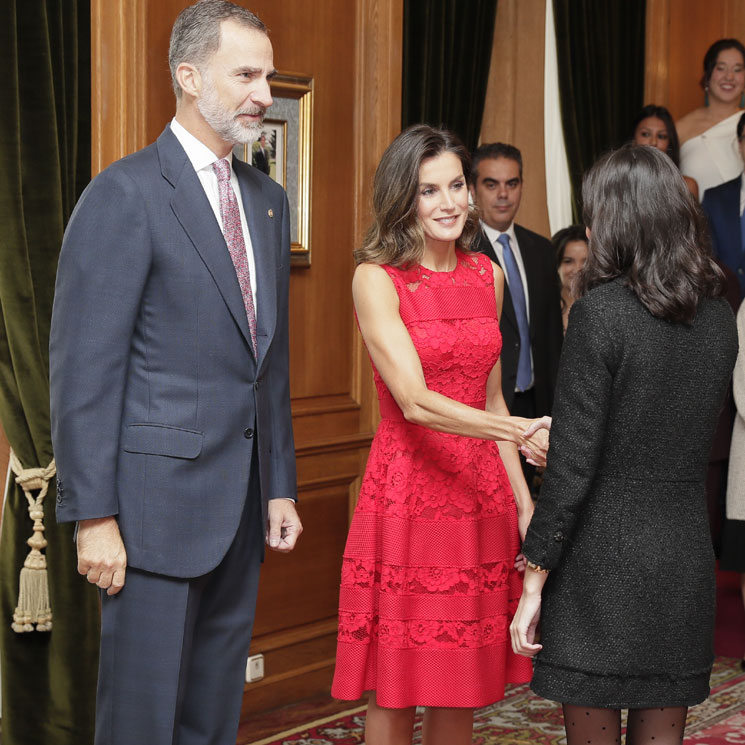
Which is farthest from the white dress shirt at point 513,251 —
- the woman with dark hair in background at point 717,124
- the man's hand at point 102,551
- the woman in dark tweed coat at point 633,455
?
the man's hand at point 102,551

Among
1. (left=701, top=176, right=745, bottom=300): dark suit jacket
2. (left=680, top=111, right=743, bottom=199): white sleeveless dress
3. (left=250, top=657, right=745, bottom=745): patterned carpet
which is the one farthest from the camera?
(left=680, top=111, right=743, bottom=199): white sleeveless dress

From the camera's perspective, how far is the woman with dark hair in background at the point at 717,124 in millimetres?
5891

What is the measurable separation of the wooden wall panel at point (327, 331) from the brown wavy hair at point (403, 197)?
1326 mm

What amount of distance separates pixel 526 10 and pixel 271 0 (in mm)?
1967

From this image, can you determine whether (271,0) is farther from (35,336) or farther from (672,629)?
(672,629)

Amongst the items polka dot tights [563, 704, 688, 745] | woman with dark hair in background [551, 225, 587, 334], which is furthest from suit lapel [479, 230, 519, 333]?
polka dot tights [563, 704, 688, 745]

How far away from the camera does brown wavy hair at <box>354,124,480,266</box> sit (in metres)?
2.79

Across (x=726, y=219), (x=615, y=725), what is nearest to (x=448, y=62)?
(x=726, y=219)

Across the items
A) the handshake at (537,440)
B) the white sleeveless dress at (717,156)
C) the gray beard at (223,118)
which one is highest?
the white sleeveless dress at (717,156)

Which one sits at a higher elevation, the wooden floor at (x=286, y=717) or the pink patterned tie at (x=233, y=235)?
the pink patterned tie at (x=233, y=235)

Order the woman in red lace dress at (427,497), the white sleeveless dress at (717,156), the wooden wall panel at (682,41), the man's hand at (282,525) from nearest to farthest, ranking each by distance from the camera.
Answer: the man's hand at (282,525), the woman in red lace dress at (427,497), the white sleeveless dress at (717,156), the wooden wall panel at (682,41)

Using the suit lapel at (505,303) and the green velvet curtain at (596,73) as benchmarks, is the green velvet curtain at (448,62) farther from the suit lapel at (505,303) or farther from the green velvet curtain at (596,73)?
the green velvet curtain at (596,73)

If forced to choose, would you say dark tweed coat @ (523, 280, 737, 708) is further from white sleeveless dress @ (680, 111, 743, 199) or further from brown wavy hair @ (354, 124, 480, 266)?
white sleeveless dress @ (680, 111, 743, 199)

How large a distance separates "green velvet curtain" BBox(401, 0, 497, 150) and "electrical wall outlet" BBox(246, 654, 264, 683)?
7.17ft
